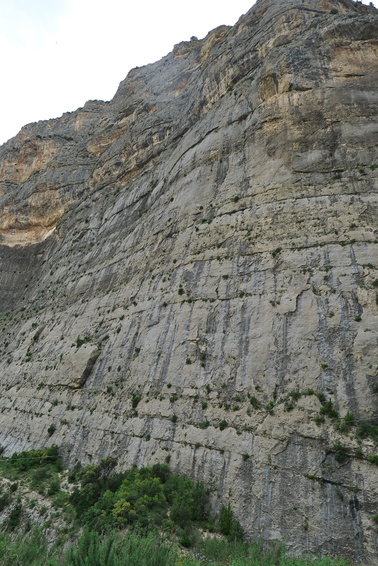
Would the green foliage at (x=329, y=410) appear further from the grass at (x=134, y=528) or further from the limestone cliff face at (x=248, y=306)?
the grass at (x=134, y=528)

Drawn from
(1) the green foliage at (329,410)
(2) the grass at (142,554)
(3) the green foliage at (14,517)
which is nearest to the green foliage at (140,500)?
(2) the grass at (142,554)

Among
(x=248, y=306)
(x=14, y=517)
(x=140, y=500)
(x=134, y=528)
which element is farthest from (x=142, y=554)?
(x=248, y=306)

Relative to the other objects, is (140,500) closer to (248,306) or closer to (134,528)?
(134,528)

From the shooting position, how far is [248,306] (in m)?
13.7

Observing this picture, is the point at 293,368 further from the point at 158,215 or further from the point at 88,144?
the point at 88,144

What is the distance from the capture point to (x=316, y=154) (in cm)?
1636

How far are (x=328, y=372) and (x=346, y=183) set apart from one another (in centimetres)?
863

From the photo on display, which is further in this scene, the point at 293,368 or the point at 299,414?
the point at 293,368

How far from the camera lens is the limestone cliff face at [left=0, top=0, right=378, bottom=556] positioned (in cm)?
976

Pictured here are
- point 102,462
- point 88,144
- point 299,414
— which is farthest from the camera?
point 88,144

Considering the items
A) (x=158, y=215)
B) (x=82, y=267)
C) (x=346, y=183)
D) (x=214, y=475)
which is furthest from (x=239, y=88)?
(x=214, y=475)

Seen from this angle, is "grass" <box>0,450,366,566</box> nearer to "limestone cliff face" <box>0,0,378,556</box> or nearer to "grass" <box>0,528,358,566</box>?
"grass" <box>0,528,358,566</box>

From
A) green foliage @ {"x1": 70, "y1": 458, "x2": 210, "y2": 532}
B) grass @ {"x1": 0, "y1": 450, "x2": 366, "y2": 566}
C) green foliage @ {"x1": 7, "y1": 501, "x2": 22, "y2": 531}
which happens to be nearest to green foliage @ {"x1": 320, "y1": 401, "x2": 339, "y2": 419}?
grass @ {"x1": 0, "y1": 450, "x2": 366, "y2": 566}

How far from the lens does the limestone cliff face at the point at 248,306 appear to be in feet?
32.0
